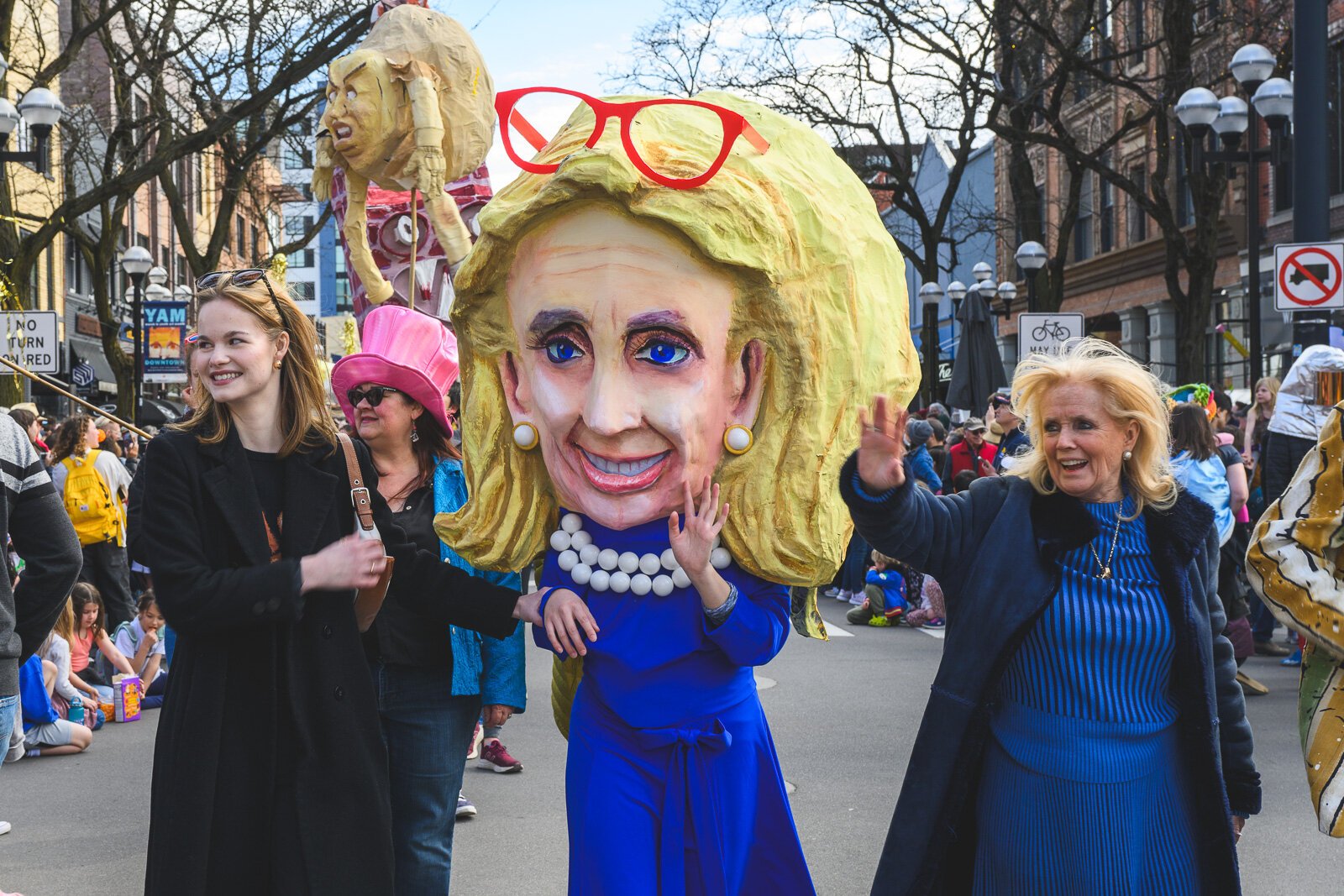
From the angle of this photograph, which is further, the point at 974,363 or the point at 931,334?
the point at 931,334

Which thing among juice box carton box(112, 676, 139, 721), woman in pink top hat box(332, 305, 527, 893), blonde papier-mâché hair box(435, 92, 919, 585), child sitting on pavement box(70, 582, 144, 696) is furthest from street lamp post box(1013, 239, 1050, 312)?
blonde papier-mâché hair box(435, 92, 919, 585)

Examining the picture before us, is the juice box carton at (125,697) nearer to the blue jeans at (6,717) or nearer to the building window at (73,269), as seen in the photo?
the blue jeans at (6,717)

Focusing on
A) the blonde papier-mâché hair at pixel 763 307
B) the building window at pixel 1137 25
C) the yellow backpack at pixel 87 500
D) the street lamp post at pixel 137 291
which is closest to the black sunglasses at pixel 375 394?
the blonde papier-mâché hair at pixel 763 307

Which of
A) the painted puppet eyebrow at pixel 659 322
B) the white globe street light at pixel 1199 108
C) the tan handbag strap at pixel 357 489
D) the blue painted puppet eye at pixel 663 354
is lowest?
the tan handbag strap at pixel 357 489

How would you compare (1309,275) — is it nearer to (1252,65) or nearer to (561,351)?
(1252,65)

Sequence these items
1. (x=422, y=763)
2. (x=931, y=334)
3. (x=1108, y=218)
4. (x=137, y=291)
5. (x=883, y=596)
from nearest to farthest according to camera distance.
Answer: (x=422, y=763) < (x=883, y=596) < (x=137, y=291) < (x=931, y=334) < (x=1108, y=218)

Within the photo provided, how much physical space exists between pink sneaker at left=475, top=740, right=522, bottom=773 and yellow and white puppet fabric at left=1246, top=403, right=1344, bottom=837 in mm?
4182

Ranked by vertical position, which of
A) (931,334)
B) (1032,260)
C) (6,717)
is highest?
(1032,260)

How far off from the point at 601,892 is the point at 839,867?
2.33 m

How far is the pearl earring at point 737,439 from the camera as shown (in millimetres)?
3113

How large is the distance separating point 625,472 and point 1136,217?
97.1 ft

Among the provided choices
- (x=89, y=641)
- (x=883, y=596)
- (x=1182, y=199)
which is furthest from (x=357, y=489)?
(x=1182, y=199)

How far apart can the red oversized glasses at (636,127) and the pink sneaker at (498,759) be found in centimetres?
396

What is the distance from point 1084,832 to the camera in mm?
2840
